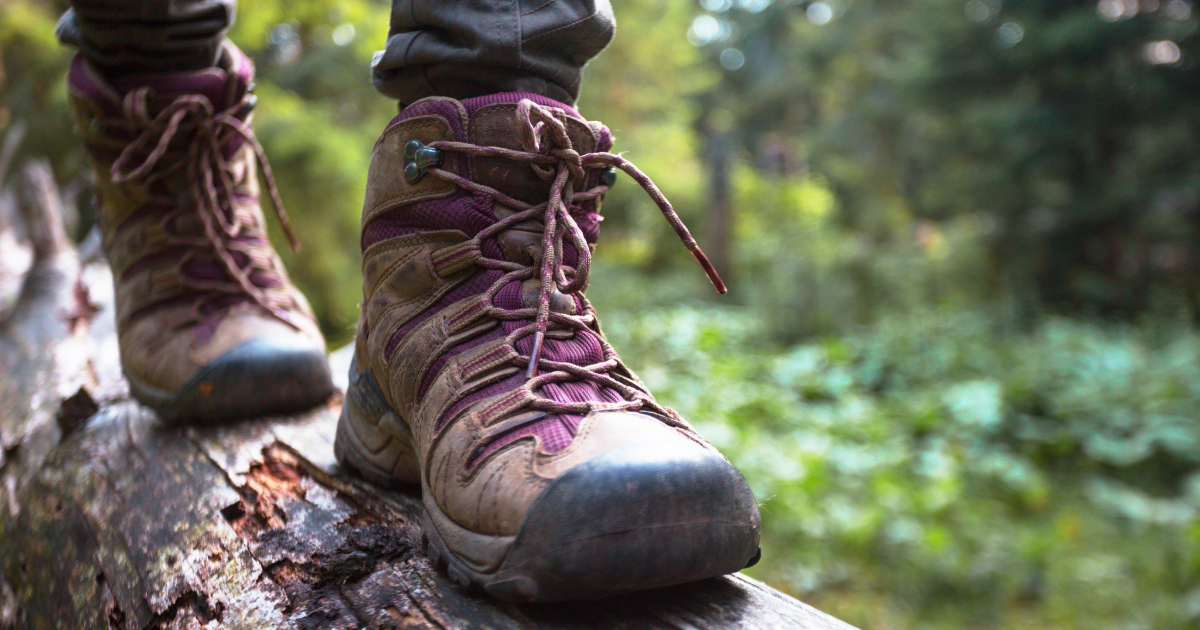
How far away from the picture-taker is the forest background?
2.86 metres

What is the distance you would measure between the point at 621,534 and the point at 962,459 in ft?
11.5

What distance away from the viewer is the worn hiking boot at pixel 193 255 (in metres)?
1.38

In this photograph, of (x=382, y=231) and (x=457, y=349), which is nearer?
(x=457, y=349)

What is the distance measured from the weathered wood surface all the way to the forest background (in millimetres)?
380

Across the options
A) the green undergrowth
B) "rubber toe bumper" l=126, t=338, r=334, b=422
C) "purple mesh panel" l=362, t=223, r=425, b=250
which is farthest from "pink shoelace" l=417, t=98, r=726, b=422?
the green undergrowth

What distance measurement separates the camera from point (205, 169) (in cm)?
147

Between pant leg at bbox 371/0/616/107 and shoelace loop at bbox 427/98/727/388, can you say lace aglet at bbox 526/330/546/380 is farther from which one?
pant leg at bbox 371/0/616/107

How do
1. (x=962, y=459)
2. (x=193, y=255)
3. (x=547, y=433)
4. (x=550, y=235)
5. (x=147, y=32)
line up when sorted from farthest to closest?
(x=962, y=459)
(x=193, y=255)
(x=147, y=32)
(x=550, y=235)
(x=547, y=433)

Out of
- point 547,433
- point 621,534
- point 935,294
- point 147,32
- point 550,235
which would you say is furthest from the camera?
point 935,294

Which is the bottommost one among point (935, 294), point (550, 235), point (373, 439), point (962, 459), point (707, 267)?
point (373, 439)

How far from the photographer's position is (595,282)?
7.85 meters

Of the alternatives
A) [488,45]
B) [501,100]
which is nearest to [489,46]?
[488,45]
